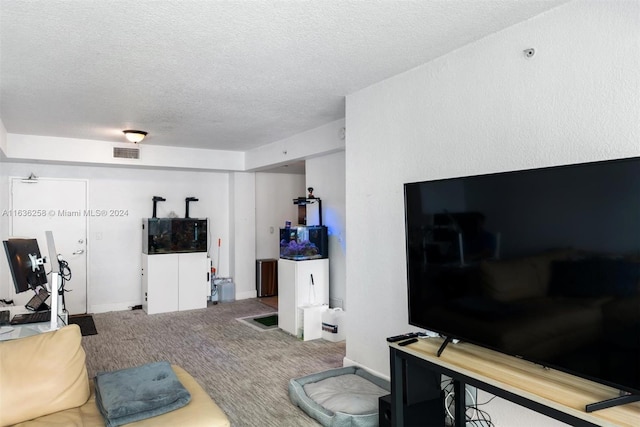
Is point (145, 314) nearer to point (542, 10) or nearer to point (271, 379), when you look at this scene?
point (271, 379)

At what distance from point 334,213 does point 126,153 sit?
3266 millimetres

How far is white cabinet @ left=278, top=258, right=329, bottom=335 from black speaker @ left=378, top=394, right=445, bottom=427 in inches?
98.9

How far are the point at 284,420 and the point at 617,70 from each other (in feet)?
9.78

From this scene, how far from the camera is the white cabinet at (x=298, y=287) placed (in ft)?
17.1

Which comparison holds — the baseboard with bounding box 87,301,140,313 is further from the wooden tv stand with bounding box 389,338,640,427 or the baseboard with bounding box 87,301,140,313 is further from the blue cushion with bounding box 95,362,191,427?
the wooden tv stand with bounding box 389,338,640,427

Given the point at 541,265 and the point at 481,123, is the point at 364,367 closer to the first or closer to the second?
the point at 541,265

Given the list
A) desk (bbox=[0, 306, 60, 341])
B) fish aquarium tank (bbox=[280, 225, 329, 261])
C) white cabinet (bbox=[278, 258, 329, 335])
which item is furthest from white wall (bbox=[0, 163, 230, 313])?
desk (bbox=[0, 306, 60, 341])

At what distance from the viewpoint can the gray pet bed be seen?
112 inches

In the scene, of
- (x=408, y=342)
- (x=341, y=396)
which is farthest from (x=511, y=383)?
(x=341, y=396)

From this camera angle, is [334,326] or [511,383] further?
[334,326]

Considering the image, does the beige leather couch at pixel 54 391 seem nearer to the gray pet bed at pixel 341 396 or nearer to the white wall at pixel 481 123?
the gray pet bed at pixel 341 396

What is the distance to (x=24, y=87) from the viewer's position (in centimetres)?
354

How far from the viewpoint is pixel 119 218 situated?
679cm

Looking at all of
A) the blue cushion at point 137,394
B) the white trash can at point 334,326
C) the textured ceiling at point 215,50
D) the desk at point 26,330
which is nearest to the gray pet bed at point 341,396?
the blue cushion at point 137,394
